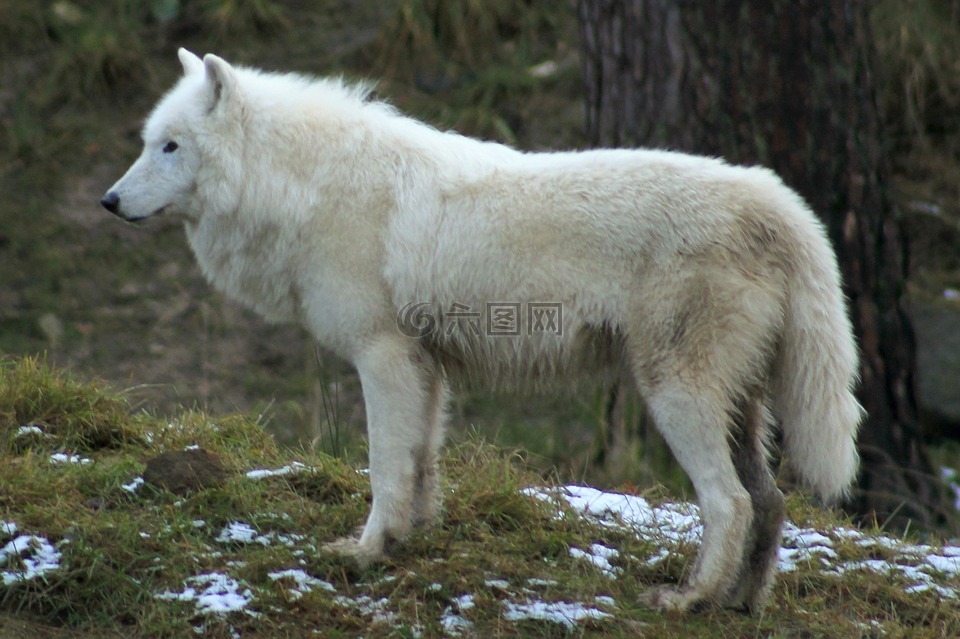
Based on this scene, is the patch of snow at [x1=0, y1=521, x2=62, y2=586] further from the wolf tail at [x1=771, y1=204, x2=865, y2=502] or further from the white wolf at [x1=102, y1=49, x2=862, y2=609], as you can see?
the wolf tail at [x1=771, y1=204, x2=865, y2=502]

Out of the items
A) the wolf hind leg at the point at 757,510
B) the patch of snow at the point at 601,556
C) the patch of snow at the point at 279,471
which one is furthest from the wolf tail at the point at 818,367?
the patch of snow at the point at 279,471

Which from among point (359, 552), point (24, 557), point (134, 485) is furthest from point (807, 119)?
point (24, 557)

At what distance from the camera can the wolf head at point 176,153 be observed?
4.25m

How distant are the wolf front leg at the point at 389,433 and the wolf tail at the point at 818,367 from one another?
132 centimetres

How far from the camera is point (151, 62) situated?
952 cm

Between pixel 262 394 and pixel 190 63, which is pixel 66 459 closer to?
pixel 190 63

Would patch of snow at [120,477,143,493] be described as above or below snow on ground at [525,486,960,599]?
below

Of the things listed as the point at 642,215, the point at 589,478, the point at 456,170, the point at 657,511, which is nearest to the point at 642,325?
the point at 642,215

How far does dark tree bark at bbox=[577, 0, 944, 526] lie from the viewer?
19.6ft

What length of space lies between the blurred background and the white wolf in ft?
3.68

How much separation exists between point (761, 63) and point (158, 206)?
3323 mm

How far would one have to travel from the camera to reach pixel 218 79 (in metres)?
4.25

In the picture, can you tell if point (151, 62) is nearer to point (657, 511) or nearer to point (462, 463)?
point (462, 463)

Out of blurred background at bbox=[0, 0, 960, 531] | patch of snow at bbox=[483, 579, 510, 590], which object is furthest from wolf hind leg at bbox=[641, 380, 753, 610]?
blurred background at bbox=[0, 0, 960, 531]
